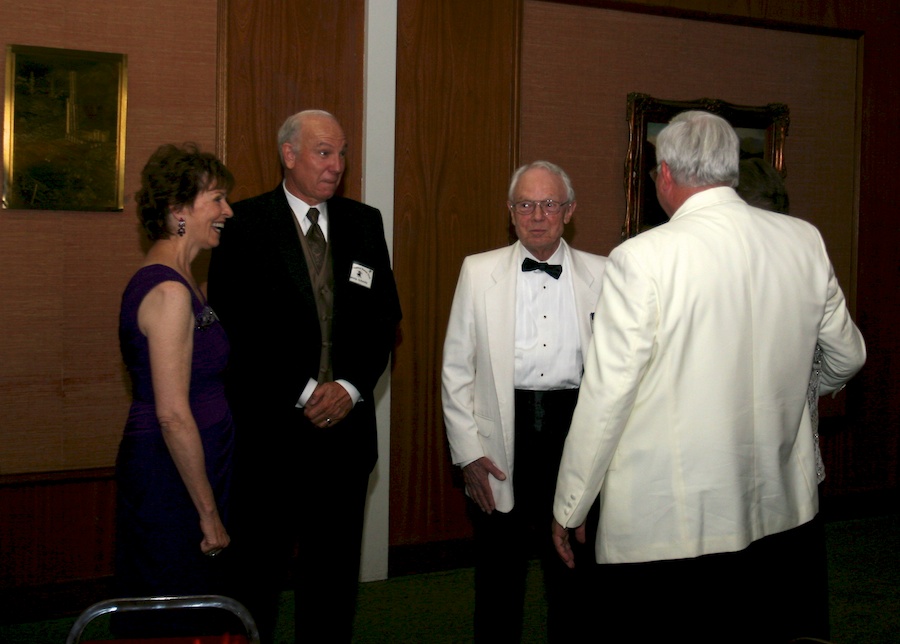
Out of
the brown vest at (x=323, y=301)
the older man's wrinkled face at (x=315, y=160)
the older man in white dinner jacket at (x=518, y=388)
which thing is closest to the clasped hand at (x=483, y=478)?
the older man in white dinner jacket at (x=518, y=388)

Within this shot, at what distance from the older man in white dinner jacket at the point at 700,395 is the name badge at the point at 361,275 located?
44.0 inches

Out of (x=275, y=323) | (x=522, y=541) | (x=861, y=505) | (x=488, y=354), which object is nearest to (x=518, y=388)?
(x=488, y=354)

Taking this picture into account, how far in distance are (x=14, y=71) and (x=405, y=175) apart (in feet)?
5.51

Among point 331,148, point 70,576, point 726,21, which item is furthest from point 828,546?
point 70,576

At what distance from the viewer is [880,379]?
16.8 ft

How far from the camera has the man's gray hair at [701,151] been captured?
2074 millimetres

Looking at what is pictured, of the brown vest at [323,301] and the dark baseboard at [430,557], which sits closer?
the brown vest at [323,301]

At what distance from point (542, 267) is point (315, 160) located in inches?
34.0

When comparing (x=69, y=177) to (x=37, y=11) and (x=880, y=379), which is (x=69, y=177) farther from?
(x=880, y=379)

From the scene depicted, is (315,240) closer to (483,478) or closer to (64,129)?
(483,478)

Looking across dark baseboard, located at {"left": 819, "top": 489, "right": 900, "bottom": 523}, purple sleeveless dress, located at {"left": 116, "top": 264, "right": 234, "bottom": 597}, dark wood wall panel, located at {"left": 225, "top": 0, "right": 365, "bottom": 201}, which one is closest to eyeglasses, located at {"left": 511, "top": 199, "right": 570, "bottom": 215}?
purple sleeveless dress, located at {"left": 116, "top": 264, "right": 234, "bottom": 597}

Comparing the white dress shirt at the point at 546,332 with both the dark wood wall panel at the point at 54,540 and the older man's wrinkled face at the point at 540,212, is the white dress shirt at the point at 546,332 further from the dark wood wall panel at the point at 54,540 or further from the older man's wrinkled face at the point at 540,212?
the dark wood wall panel at the point at 54,540

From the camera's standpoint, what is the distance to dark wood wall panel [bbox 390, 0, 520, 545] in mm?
3996

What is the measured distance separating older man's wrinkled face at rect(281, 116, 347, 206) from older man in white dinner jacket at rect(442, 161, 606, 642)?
1.90 ft
